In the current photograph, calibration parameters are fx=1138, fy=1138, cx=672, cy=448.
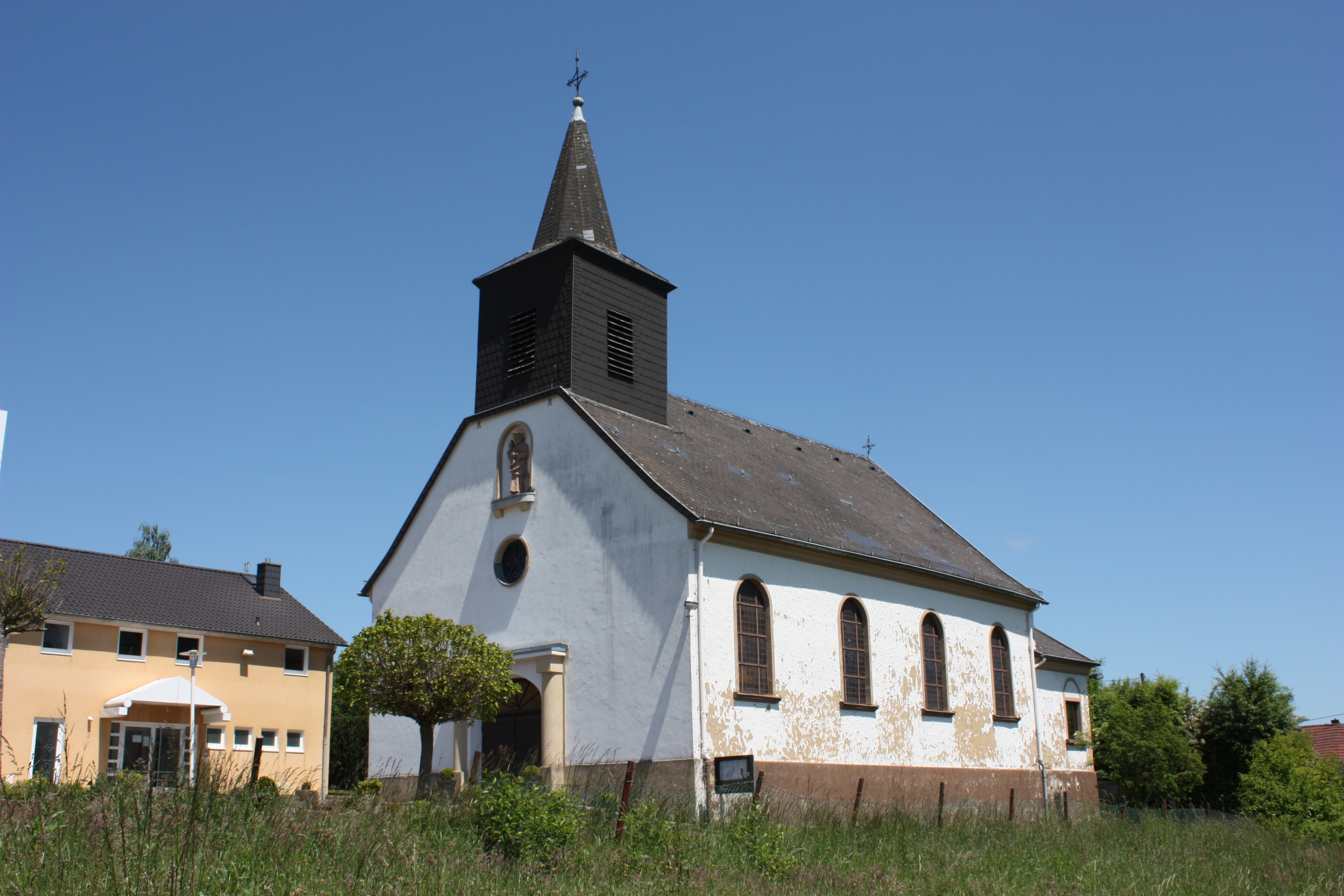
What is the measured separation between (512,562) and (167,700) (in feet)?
38.5

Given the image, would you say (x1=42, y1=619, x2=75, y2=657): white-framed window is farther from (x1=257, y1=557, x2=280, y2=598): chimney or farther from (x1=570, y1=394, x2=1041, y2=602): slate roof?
(x1=570, y1=394, x2=1041, y2=602): slate roof

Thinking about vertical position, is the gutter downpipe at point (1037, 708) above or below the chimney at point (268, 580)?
below

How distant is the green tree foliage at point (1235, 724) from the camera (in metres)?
32.8

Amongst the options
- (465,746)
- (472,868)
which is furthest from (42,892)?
(465,746)

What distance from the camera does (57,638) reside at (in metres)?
28.1

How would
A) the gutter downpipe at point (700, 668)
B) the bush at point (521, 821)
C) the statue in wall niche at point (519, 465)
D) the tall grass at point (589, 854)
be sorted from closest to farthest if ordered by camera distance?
the tall grass at point (589, 854) → the bush at point (521, 821) → the gutter downpipe at point (700, 668) → the statue in wall niche at point (519, 465)

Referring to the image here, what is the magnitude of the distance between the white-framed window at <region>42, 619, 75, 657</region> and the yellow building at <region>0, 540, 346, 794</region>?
23 millimetres

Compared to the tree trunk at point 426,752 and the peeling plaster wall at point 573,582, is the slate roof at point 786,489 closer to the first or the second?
the peeling plaster wall at point 573,582

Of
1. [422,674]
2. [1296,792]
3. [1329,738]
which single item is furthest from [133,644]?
Answer: [1329,738]

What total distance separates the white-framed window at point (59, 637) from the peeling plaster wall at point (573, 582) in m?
9.34

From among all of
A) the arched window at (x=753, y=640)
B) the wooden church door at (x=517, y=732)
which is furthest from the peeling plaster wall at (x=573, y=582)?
the arched window at (x=753, y=640)

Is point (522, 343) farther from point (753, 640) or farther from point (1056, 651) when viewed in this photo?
point (1056, 651)

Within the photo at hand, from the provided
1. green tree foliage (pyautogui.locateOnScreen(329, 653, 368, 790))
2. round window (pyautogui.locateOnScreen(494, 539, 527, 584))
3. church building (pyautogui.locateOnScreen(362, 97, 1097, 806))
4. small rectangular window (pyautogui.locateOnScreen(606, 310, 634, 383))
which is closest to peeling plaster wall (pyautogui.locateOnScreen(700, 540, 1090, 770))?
church building (pyautogui.locateOnScreen(362, 97, 1097, 806))

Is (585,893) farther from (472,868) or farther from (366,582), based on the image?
(366,582)
